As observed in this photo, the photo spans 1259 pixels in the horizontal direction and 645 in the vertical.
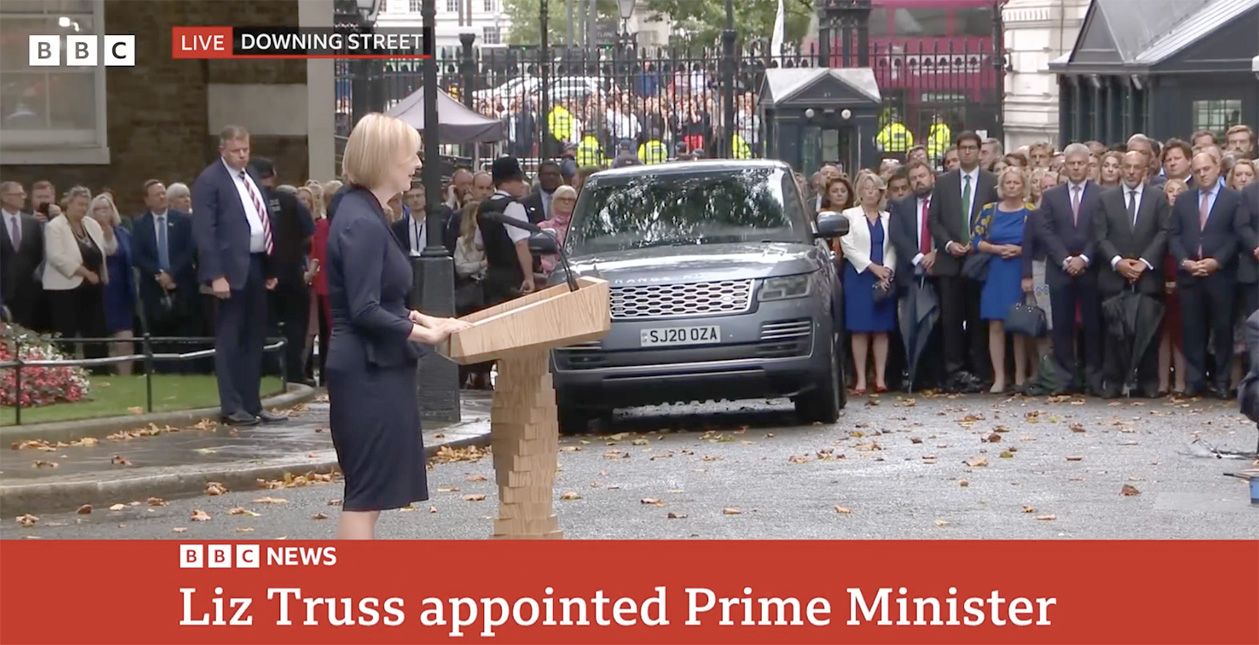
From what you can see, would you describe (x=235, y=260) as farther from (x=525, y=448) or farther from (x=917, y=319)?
(x=525, y=448)

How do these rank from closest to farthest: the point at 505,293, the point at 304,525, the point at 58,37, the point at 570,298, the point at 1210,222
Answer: the point at 570,298 → the point at 304,525 → the point at 1210,222 → the point at 505,293 → the point at 58,37

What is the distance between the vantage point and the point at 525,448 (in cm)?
862

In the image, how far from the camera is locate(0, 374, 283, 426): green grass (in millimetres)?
15352

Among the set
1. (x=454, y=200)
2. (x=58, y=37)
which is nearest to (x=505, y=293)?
(x=454, y=200)

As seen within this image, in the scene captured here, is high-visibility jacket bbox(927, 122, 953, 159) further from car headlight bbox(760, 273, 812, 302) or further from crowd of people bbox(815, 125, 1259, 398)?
car headlight bbox(760, 273, 812, 302)

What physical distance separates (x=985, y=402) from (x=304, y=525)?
777cm

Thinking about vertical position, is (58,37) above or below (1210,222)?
above

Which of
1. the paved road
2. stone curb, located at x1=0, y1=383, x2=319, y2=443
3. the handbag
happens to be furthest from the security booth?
stone curb, located at x1=0, y1=383, x2=319, y2=443

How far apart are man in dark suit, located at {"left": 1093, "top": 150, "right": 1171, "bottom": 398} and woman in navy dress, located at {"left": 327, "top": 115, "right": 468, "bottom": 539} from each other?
1068cm

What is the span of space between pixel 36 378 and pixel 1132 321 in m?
8.04

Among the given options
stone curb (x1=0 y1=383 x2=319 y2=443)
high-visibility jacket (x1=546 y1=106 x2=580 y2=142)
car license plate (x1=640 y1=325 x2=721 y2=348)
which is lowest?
stone curb (x1=0 y1=383 x2=319 y2=443)

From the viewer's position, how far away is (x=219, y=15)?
71.6ft

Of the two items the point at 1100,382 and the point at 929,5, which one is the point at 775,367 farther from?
the point at 929,5

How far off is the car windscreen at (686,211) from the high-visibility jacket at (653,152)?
1699cm
